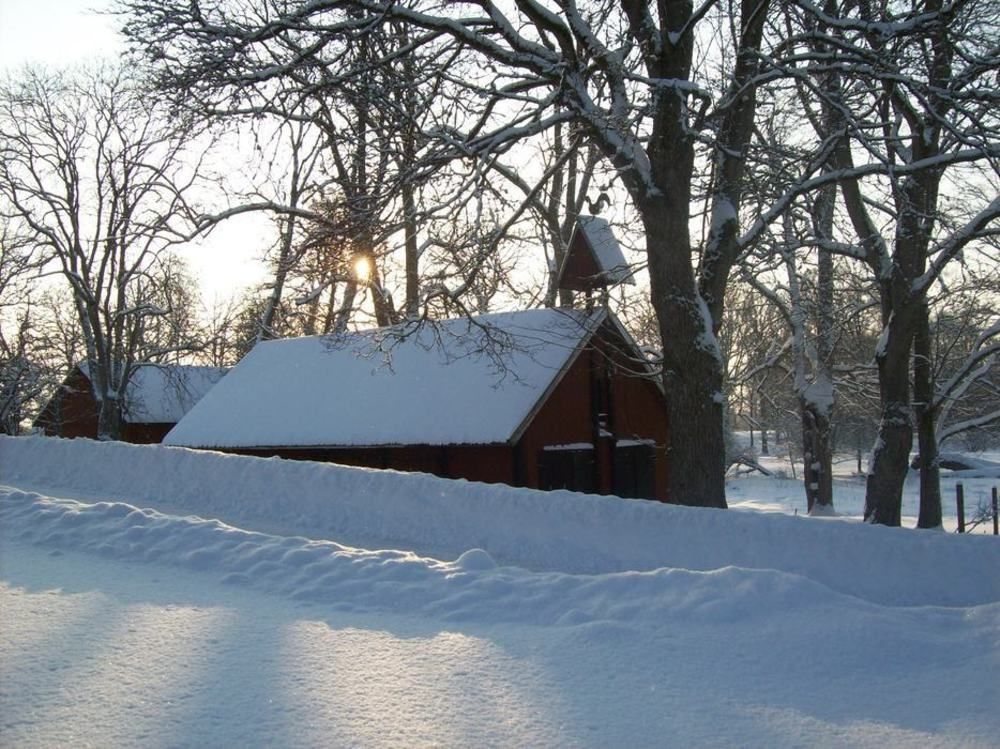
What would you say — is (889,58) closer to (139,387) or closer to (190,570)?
(190,570)

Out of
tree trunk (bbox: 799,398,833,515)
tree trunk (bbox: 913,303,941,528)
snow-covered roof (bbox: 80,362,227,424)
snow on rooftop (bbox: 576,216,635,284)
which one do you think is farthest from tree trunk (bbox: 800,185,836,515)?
snow-covered roof (bbox: 80,362,227,424)

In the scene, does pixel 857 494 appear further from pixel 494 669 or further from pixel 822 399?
pixel 494 669

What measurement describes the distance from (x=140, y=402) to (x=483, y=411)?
28299 mm

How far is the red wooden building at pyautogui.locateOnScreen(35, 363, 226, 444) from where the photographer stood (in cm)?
4062

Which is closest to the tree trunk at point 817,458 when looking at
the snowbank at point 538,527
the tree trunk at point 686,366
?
the tree trunk at point 686,366

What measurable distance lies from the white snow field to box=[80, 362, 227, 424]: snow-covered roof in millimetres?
30484

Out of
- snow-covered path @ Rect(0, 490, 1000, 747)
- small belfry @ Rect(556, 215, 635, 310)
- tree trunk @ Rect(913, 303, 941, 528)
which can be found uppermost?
small belfry @ Rect(556, 215, 635, 310)

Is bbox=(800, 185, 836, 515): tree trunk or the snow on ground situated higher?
bbox=(800, 185, 836, 515): tree trunk

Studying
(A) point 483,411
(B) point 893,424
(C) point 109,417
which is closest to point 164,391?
(C) point 109,417

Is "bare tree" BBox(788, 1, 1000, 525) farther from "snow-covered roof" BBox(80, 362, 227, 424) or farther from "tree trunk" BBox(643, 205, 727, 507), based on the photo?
"snow-covered roof" BBox(80, 362, 227, 424)

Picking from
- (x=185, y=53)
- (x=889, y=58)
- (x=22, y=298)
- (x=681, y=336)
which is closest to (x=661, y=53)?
(x=889, y=58)

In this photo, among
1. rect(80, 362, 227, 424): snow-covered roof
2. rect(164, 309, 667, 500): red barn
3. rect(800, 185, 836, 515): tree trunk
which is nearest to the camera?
rect(164, 309, 667, 500): red barn

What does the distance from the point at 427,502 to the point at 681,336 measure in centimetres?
411

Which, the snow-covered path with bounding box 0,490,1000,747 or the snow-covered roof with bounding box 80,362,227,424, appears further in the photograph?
the snow-covered roof with bounding box 80,362,227,424
